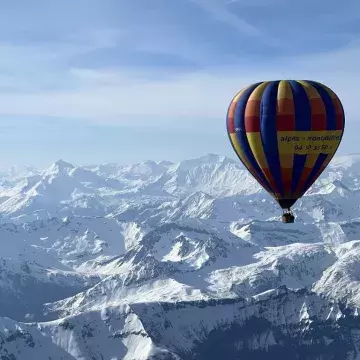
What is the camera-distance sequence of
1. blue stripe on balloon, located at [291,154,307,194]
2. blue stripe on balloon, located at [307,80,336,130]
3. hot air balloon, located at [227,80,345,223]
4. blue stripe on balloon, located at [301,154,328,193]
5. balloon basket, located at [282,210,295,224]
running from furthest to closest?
blue stripe on balloon, located at [301,154,328,193] < blue stripe on balloon, located at [307,80,336,130] < blue stripe on balloon, located at [291,154,307,194] < hot air balloon, located at [227,80,345,223] < balloon basket, located at [282,210,295,224]

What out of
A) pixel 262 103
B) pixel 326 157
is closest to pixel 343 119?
pixel 326 157

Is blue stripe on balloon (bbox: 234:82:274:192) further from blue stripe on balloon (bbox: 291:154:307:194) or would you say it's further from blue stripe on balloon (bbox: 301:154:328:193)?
blue stripe on balloon (bbox: 301:154:328:193)

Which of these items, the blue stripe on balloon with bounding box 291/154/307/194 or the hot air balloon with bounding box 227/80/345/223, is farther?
the blue stripe on balloon with bounding box 291/154/307/194

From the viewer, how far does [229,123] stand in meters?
144

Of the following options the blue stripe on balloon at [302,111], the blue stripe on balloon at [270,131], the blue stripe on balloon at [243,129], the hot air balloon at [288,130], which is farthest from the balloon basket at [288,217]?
the blue stripe on balloon at [302,111]

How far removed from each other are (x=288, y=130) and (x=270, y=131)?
3.64m

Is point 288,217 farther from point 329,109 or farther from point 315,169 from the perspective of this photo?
point 329,109

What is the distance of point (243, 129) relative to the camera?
454 feet

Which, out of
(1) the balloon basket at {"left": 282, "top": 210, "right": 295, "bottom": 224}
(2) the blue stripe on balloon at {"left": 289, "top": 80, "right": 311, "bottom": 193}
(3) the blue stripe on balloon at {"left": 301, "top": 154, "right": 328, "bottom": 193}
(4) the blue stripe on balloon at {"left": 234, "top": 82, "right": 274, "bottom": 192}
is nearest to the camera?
(1) the balloon basket at {"left": 282, "top": 210, "right": 295, "bottom": 224}

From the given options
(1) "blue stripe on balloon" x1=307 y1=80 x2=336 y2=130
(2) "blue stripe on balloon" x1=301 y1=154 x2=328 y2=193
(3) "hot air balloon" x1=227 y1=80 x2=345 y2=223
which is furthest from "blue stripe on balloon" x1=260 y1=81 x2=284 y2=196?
(1) "blue stripe on balloon" x1=307 y1=80 x2=336 y2=130

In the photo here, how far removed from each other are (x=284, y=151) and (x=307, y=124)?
7145 mm

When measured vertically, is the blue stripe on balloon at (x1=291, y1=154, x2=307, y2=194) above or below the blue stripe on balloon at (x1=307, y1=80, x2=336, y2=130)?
below

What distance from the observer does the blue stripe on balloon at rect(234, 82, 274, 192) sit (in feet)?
454

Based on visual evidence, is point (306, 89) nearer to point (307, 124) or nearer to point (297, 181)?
point (307, 124)
